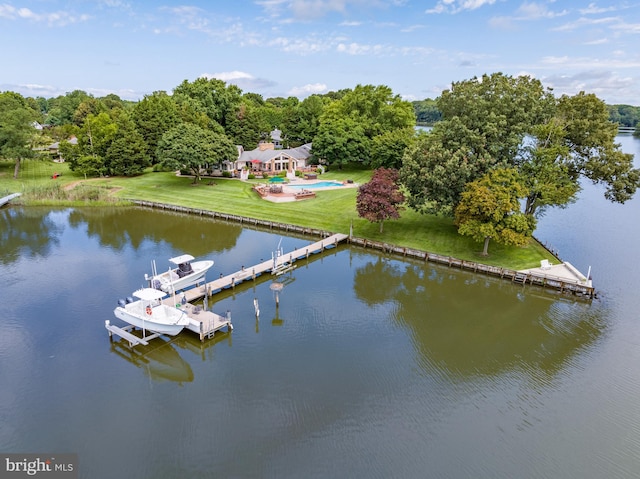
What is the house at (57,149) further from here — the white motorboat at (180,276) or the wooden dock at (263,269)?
the wooden dock at (263,269)

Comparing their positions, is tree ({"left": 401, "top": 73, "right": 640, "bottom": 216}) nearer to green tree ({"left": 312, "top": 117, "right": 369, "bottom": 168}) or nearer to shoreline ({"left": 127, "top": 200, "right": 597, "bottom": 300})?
shoreline ({"left": 127, "top": 200, "right": 597, "bottom": 300})

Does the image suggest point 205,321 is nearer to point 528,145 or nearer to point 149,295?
point 149,295

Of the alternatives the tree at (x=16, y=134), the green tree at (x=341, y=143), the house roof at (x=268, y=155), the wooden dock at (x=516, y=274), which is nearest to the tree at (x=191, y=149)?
the house roof at (x=268, y=155)

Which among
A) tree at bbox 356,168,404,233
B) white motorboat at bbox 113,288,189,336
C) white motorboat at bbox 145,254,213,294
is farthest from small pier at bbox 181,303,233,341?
tree at bbox 356,168,404,233

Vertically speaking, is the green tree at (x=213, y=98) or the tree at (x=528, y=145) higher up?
the green tree at (x=213, y=98)

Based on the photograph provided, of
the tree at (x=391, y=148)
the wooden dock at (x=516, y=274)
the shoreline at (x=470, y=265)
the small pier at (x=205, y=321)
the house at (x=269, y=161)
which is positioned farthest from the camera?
the house at (x=269, y=161)

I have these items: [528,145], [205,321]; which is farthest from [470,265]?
[205,321]
